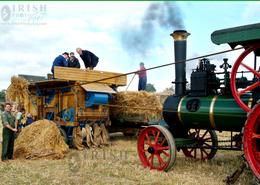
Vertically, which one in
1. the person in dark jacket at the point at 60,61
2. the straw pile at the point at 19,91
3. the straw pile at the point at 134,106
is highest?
the person in dark jacket at the point at 60,61

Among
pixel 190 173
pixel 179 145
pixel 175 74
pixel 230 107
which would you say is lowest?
pixel 190 173

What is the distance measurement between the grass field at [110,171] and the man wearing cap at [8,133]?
23 centimetres

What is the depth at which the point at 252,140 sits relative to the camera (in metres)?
5.01

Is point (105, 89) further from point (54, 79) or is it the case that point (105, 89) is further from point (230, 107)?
point (230, 107)

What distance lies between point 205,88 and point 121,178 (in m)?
2.03

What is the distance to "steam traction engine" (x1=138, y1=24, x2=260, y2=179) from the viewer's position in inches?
197

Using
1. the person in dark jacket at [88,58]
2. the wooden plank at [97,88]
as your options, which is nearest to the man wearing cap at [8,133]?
the wooden plank at [97,88]

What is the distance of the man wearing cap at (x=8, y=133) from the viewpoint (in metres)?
7.26

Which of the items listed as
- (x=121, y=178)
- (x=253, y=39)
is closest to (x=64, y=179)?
(x=121, y=178)

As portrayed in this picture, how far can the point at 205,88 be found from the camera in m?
6.32

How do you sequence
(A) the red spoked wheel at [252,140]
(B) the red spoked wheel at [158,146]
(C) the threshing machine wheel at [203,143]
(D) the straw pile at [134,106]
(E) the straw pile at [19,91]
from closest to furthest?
(A) the red spoked wheel at [252,140], (B) the red spoked wheel at [158,146], (C) the threshing machine wheel at [203,143], (E) the straw pile at [19,91], (D) the straw pile at [134,106]

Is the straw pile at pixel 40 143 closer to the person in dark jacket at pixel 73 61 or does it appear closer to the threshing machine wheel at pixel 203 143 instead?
the threshing machine wheel at pixel 203 143

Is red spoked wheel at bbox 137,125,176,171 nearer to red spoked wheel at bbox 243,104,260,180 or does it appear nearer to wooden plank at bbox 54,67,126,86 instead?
red spoked wheel at bbox 243,104,260,180

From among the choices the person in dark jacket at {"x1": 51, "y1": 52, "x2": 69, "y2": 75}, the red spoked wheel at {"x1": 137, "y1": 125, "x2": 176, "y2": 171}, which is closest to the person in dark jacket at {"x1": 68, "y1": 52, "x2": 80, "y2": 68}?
the person in dark jacket at {"x1": 51, "y1": 52, "x2": 69, "y2": 75}
